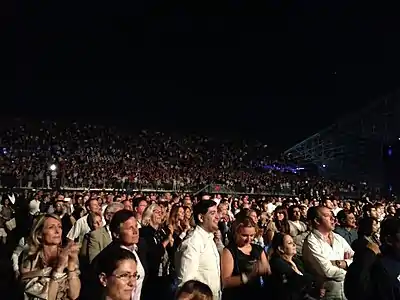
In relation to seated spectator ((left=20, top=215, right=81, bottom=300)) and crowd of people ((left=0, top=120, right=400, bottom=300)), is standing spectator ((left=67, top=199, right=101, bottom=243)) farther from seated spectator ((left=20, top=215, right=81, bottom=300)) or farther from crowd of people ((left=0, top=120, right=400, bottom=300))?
seated spectator ((left=20, top=215, right=81, bottom=300))

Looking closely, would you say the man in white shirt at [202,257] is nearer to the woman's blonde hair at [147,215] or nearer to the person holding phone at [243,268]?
the person holding phone at [243,268]

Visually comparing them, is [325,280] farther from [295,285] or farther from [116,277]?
[116,277]

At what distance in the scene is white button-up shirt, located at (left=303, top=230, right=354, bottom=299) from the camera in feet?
17.5

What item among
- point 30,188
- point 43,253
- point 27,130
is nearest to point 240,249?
point 43,253

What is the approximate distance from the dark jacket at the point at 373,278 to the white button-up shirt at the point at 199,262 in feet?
3.72

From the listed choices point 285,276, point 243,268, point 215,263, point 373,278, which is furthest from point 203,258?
point 373,278

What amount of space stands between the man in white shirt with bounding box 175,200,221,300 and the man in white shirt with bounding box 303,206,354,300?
1.07 m

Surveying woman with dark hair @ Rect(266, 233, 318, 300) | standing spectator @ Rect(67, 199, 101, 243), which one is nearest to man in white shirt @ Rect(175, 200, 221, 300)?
woman with dark hair @ Rect(266, 233, 318, 300)

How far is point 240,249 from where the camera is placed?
5.00 m

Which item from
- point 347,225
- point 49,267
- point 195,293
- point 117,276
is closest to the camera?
point 195,293

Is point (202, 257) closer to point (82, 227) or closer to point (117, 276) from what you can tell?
point (117, 276)

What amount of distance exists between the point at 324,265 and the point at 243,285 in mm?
1001

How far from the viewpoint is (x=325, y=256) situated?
17.7 ft

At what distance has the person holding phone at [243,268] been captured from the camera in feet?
15.8
